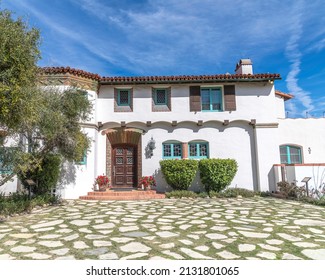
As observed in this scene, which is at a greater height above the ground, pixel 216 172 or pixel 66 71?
pixel 66 71

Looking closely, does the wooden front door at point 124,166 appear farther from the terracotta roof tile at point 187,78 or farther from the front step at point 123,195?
the terracotta roof tile at point 187,78

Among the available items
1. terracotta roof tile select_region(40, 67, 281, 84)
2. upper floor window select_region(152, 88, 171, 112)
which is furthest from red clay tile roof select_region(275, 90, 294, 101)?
upper floor window select_region(152, 88, 171, 112)

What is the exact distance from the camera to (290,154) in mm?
14055

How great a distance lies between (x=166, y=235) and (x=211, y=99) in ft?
32.4

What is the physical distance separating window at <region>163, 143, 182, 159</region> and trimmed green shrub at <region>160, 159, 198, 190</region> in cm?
94

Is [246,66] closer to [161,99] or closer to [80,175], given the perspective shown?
[161,99]

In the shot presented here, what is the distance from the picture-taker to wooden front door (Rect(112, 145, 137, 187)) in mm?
13344

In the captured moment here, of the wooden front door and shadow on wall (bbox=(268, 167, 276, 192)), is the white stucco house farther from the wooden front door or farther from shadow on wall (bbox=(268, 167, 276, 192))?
shadow on wall (bbox=(268, 167, 276, 192))

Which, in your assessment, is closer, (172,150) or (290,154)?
(172,150)

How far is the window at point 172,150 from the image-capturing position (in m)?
13.3

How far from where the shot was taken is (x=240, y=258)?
379 centimetres

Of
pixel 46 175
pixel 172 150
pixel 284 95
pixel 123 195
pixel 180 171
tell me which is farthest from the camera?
pixel 284 95

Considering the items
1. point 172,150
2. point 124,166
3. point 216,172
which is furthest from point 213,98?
point 124,166
